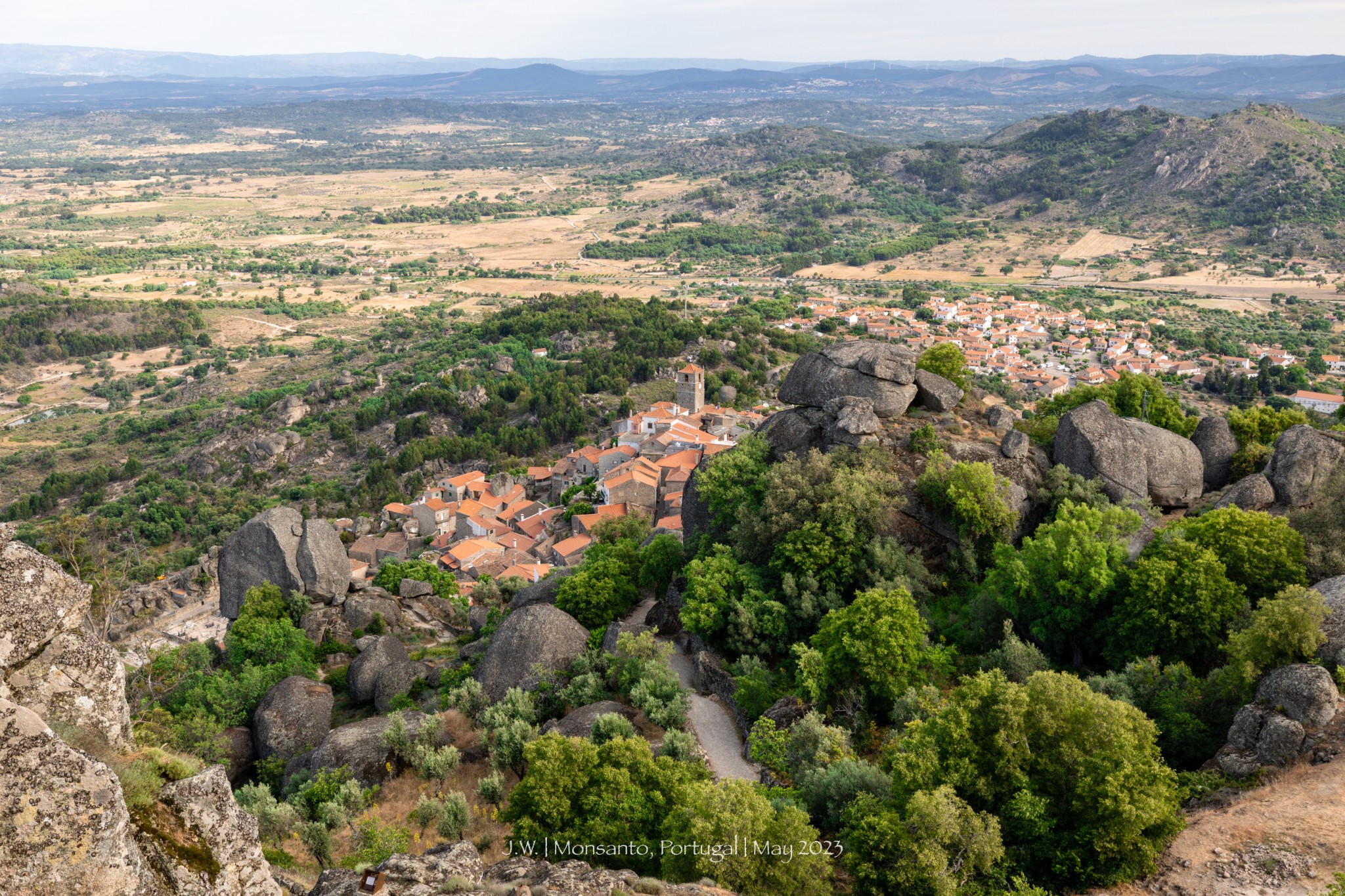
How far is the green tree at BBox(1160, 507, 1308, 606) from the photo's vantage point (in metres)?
23.7

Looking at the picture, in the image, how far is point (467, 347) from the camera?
102m

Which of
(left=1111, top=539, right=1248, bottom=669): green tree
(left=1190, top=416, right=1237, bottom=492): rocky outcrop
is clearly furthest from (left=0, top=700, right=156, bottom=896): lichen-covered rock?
(left=1190, top=416, right=1237, bottom=492): rocky outcrop

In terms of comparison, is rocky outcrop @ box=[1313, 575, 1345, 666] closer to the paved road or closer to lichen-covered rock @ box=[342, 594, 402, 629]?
the paved road

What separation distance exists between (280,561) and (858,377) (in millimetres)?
27293

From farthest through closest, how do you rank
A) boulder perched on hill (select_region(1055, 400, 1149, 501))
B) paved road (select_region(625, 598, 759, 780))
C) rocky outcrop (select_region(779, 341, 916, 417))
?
1. rocky outcrop (select_region(779, 341, 916, 417))
2. boulder perched on hill (select_region(1055, 400, 1149, 501))
3. paved road (select_region(625, 598, 759, 780))

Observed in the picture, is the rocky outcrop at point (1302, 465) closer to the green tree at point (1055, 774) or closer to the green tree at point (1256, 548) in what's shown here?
the green tree at point (1256, 548)

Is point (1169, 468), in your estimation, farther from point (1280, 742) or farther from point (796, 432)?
point (1280, 742)

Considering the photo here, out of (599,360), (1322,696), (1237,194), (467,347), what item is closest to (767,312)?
(599,360)

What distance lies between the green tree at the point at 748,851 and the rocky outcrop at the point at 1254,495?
67.2 feet

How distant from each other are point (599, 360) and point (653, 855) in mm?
75514

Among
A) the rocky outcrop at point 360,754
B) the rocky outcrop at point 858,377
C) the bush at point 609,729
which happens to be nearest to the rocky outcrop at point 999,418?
the rocky outcrop at point 858,377

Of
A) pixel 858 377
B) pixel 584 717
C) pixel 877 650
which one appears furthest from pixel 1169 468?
pixel 584 717

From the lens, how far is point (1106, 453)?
30922mm

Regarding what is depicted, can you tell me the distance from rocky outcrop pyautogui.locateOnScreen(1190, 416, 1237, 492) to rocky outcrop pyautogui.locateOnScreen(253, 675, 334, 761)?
3530 cm
